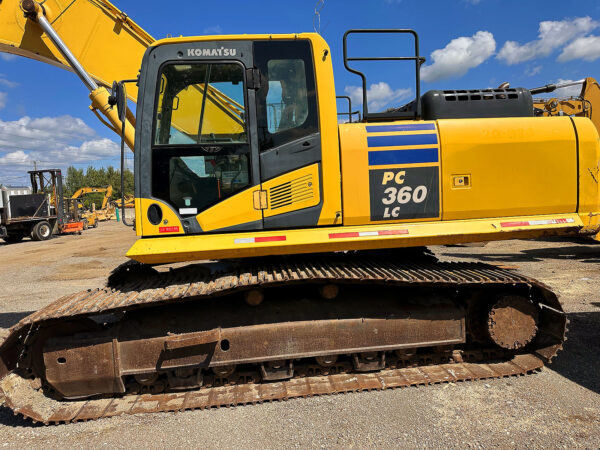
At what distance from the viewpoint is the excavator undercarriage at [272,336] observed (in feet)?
10.6

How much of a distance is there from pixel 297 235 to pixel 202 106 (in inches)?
55.6

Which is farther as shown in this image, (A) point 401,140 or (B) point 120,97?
(A) point 401,140

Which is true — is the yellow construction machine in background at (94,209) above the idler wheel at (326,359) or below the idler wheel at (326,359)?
above

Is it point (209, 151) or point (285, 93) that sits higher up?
point (285, 93)

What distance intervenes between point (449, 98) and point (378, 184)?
4.10ft

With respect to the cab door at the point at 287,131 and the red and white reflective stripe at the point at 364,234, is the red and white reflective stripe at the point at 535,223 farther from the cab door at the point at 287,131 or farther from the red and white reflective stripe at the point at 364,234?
the cab door at the point at 287,131

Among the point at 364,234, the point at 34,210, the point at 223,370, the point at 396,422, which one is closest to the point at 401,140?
the point at 364,234

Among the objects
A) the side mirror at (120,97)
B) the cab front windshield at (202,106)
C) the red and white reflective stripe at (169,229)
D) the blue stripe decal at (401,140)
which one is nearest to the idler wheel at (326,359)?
the red and white reflective stripe at (169,229)

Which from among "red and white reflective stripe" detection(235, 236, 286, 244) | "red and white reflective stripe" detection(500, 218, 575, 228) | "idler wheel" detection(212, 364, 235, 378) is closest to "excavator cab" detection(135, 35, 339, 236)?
"red and white reflective stripe" detection(235, 236, 286, 244)

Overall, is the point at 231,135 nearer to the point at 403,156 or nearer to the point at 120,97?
the point at 120,97

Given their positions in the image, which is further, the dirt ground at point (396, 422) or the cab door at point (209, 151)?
the cab door at point (209, 151)

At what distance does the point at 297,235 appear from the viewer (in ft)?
10.7

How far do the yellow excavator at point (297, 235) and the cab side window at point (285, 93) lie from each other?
13 mm

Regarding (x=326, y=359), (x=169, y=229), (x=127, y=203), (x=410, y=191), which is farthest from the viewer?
(x=127, y=203)
